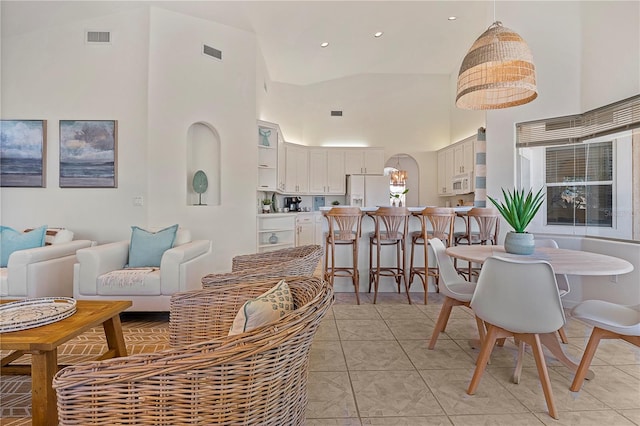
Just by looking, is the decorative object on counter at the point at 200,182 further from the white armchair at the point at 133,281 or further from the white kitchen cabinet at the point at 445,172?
the white kitchen cabinet at the point at 445,172

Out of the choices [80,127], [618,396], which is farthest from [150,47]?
[618,396]

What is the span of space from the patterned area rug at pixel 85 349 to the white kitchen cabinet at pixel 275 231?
235 cm

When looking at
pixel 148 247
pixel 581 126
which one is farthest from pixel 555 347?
pixel 148 247

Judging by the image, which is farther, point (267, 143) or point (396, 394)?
point (267, 143)

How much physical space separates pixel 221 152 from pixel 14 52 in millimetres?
2927

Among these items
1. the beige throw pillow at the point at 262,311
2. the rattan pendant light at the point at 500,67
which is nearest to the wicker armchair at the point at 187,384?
the beige throw pillow at the point at 262,311

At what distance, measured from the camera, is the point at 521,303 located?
5.65 ft

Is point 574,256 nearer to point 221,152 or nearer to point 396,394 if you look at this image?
point 396,394

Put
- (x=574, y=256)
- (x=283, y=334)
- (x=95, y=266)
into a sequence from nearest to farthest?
(x=283, y=334) → (x=574, y=256) → (x=95, y=266)

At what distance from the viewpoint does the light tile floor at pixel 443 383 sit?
1.69 m

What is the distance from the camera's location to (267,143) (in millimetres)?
5645

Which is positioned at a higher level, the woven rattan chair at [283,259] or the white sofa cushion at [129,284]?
the woven rattan chair at [283,259]

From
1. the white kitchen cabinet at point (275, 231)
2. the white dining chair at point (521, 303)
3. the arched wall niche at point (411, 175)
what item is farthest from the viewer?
the arched wall niche at point (411, 175)

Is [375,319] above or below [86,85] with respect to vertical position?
below
